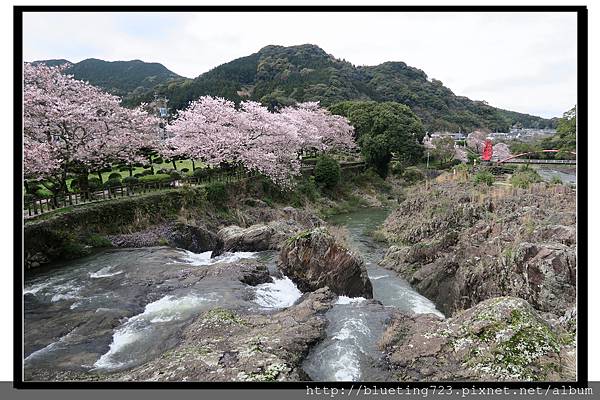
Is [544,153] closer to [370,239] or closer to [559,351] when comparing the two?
[370,239]

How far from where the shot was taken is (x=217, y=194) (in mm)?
18328

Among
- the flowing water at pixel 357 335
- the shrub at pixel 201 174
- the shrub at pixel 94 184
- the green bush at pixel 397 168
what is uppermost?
the green bush at pixel 397 168

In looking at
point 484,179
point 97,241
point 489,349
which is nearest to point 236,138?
point 97,241

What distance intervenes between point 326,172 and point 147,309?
19.7 meters

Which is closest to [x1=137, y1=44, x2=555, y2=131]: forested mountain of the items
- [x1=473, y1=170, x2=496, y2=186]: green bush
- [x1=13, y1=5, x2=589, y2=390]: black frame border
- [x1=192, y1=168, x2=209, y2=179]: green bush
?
[x1=192, y1=168, x2=209, y2=179]: green bush

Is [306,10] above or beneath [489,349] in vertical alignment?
above

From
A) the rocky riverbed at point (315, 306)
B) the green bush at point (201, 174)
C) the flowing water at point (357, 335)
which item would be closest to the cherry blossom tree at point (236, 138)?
the green bush at point (201, 174)

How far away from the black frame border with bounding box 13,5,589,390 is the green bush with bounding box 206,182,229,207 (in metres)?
12.8

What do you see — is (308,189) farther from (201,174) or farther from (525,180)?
(525,180)

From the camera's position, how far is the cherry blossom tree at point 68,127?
11.4 meters

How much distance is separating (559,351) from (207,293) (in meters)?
6.62

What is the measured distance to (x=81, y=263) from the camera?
1107 cm

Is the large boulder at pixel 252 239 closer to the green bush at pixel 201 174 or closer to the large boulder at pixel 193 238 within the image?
the large boulder at pixel 193 238

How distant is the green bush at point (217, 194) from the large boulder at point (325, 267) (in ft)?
29.1
